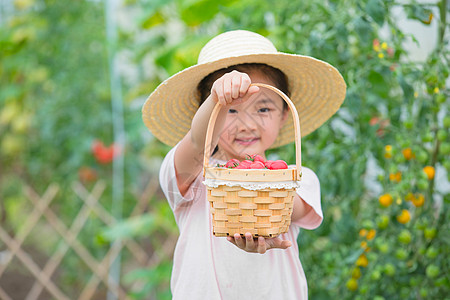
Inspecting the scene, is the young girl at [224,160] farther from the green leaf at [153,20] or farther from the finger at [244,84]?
the green leaf at [153,20]

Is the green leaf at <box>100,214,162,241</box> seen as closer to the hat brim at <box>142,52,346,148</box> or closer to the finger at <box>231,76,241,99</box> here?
the hat brim at <box>142,52,346,148</box>

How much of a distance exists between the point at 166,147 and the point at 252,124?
5.28ft

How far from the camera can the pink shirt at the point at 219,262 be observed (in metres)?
0.99

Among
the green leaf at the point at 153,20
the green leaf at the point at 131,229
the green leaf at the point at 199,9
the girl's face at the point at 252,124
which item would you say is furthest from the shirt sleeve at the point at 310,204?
the green leaf at the point at 153,20

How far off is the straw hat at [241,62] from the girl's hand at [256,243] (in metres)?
0.32

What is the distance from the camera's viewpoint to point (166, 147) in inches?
100

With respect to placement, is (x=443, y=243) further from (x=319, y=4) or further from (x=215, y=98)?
(x=215, y=98)

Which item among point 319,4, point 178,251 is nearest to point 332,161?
point 319,4

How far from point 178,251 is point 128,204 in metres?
2.16

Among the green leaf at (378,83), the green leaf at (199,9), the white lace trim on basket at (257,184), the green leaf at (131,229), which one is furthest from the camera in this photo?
the green leaf at (131,229)

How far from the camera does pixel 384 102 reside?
1740 mm

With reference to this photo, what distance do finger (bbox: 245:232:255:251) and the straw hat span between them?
0.32 meters

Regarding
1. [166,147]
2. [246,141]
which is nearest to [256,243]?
[246,141]

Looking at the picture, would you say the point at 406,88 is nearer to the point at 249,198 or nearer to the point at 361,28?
the point at 361,28
